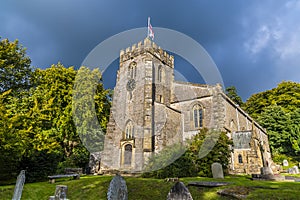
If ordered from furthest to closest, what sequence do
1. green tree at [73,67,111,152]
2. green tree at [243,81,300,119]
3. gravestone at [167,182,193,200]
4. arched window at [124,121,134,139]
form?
green tree at [243,81,300,119]
green tree at [73,67,111,152]
arched window at [124,121,134,139]
gravestone at [167,182,193,200]

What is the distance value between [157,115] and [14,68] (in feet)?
48.6

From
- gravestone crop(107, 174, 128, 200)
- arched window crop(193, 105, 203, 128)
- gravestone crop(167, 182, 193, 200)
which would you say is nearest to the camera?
gravestone crop(167, 182, 193, 200)

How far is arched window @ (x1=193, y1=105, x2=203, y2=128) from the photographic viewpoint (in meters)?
25.5

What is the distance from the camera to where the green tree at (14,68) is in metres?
21.3

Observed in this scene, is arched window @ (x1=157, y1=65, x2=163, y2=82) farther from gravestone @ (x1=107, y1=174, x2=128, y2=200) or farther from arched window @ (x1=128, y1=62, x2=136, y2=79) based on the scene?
gravestone @ (x1=107, y1=174, x2=128, y2=200)

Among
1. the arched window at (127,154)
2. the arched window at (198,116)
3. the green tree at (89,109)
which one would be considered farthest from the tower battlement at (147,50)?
the arched window at (127,154)

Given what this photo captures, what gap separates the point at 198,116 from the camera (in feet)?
84.6

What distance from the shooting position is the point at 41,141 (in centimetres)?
1590

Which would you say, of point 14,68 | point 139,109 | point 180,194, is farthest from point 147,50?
point 180,194

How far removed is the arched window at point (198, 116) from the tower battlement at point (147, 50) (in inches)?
285

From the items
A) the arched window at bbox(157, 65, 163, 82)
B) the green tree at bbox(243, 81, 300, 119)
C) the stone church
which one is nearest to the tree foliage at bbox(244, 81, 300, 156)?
the green tree at bbox(243, 81, 300, 119)

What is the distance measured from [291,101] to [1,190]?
46.5 meters

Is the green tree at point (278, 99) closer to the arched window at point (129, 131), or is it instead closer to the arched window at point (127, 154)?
the arched window at point (129, 131)

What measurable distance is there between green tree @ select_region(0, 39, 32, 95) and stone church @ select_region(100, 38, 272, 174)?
32.6 ft
